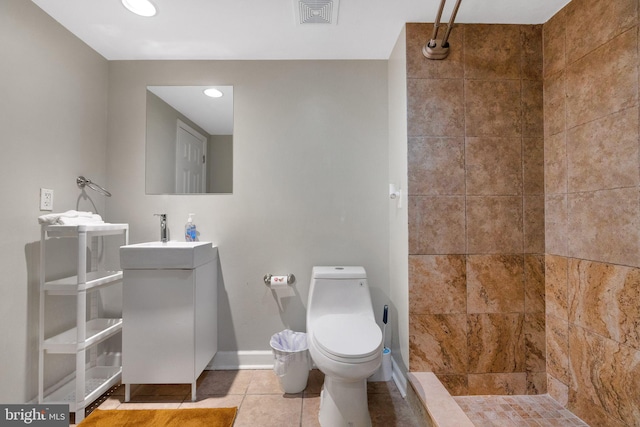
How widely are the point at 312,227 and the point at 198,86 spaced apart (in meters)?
1.28

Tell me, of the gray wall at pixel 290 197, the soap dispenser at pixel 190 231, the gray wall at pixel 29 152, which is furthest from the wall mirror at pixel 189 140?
the gray wall at pixel 29 152

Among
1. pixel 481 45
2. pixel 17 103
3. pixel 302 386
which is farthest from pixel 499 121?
pixel 17 103

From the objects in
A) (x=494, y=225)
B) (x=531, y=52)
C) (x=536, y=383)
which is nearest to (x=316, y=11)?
(x=531, y=52)

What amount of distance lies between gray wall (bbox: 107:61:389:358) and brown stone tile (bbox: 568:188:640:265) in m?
1.03

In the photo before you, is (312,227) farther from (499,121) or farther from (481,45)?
(481,45)

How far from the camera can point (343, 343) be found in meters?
1.46

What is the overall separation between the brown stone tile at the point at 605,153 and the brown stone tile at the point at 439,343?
0.92 meters

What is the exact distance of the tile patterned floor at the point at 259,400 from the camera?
5.19 ft

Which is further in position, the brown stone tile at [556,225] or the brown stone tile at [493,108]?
the brown stone tile at [493,108]

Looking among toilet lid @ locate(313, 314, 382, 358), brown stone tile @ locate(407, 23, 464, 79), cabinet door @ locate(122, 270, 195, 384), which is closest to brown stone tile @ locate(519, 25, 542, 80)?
brown stone tile @ locate(407, 23, 464, 79)

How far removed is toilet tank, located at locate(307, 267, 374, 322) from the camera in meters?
1.87

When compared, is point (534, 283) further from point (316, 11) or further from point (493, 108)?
point (316, 11)

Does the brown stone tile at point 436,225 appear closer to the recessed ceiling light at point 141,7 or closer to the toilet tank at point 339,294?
the toilet tank at point 339,294

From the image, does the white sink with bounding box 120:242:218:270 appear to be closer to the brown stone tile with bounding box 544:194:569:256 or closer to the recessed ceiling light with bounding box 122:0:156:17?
the recessed ceiling light with bounding box 122:0:156:17
